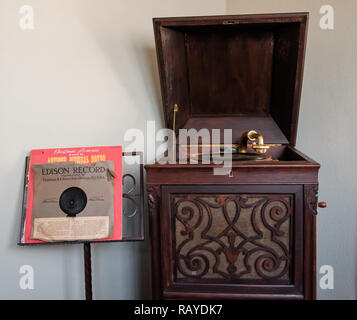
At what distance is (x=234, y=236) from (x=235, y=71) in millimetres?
767

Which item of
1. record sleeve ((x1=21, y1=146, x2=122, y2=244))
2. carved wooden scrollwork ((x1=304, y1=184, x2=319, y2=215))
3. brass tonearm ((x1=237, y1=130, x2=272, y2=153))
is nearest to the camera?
carved wooden scrollwork ((x1=304, y1=184, x2=319, y2=215))

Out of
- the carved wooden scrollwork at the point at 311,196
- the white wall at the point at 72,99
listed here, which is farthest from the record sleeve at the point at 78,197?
the carved wooden scrollwork at the point at 311,196

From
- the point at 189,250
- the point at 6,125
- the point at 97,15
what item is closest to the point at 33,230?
the point at 6,125

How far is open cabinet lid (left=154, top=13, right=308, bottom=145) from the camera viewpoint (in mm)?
1553

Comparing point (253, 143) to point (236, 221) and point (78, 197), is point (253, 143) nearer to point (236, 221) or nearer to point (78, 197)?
point (236, 221)

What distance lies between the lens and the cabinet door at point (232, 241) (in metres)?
1.35

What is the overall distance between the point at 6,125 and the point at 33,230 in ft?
1.36

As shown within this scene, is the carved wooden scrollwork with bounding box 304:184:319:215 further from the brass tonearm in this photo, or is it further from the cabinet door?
the brass tonearm

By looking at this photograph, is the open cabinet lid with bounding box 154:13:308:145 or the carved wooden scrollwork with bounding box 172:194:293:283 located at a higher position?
the open cabinet lid with bounding box 154:13:308:145

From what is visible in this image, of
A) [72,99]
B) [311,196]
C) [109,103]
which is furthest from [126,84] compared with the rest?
[311,196]

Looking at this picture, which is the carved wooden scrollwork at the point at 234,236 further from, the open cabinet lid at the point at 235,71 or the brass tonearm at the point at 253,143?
the open cabinet lid at the point at 235,71

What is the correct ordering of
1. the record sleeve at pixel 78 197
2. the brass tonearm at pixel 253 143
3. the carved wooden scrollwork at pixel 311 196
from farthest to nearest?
1. the brass tonearm at pixel 253 143
2. the record sleeve at pixel 78 197
3. the carved wooden scrollwork at pixel 311 196

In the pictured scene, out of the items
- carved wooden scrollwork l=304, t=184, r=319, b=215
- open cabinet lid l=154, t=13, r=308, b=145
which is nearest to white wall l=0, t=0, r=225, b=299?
open cabinet lid l=154, t=13, r=308, b=145

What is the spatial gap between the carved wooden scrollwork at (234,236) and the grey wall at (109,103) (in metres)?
0.49
